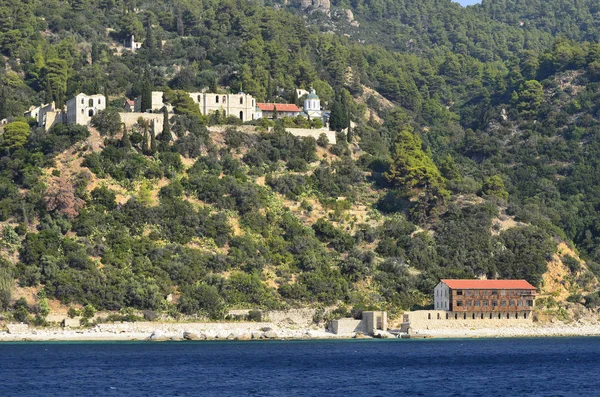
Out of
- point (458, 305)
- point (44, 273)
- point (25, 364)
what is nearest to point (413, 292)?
point (458, 305)

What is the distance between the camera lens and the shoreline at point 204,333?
97.2 metres

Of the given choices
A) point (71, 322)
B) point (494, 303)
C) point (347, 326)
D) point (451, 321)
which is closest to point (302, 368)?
point (347, 326)

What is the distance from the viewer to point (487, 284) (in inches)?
4198

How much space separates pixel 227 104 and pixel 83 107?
46.9ft

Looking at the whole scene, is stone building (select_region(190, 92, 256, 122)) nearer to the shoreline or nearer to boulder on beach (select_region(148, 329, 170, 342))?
the shoreline

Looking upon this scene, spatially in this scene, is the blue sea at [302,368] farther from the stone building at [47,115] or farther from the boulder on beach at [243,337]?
the stone building at [47,115]

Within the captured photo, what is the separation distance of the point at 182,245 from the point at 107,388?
3687 cm

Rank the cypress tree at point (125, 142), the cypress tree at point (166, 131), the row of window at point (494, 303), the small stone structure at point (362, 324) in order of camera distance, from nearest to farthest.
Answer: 1. the small stone structure at point (362, 324)
2. the row of window at point (494, 303)
3. the cypress tree at point (125, 142)
4. the cypress tree at point (166, 131)

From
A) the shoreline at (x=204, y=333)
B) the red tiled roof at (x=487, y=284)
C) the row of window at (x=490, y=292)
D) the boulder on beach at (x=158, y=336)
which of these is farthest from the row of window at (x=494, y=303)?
the boulder on beach at (x=158, y=336)

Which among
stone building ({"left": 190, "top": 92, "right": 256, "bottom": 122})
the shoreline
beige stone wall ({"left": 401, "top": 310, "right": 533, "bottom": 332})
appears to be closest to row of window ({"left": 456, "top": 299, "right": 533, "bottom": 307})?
beige stone wall ({"left": 401, "top": 310, "right": 533, "bottom": 332})

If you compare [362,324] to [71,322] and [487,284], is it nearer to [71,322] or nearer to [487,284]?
[487,284]

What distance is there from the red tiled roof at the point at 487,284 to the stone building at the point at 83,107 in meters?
33.1

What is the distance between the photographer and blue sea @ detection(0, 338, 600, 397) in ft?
235

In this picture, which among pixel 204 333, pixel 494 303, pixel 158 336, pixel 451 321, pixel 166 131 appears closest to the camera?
pixel 158 336
